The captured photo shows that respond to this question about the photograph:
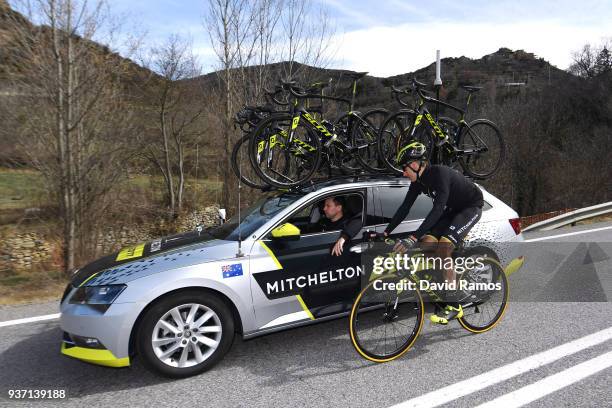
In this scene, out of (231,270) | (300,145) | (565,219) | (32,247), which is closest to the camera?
(231,270)

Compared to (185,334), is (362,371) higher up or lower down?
lower down

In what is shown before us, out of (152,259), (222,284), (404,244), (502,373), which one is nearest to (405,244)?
(404,244)

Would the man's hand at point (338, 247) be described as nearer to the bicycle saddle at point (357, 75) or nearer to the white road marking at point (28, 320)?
the bicycle saddle at point (357, 75)

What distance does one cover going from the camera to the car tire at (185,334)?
339cm

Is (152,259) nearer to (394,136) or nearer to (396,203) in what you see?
(396,203)

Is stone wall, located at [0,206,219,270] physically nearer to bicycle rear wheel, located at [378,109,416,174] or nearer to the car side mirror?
bicycle rear wheel, located at [378,109,416,174]

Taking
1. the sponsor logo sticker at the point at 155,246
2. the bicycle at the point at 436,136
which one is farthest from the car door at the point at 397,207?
the sponsor logo sticker at the point at 155,246

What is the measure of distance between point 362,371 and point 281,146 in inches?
109

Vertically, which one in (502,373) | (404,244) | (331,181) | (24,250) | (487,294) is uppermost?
(331,181)

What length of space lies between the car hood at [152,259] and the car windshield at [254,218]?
146 mm

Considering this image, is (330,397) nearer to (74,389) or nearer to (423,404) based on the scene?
(423,404)

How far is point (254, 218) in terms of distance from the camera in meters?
4.39

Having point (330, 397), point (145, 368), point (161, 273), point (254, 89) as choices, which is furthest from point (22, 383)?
point (254, 89)

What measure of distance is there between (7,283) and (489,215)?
23.3 feet
